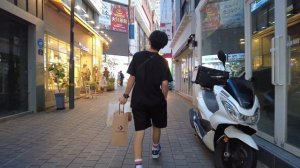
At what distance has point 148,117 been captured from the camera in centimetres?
506

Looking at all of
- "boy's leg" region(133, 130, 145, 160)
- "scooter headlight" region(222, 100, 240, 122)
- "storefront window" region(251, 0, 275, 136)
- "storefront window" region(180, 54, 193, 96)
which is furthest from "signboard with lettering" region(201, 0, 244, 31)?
"boy's leg" region(133, 130, 145, 160)

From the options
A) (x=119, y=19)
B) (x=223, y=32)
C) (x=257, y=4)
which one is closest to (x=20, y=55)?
(x=223, y=32)

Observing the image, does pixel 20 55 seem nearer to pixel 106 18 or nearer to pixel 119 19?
pixel 106 18

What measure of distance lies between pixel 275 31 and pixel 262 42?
84 centimetres

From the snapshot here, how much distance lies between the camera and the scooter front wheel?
15.2 ft

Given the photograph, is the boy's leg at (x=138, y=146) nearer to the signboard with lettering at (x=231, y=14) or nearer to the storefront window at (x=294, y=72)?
the storefront window at (x=294, y=72)

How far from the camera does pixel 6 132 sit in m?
8.01

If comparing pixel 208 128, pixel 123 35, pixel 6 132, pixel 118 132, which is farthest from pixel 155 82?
pixel 123 35

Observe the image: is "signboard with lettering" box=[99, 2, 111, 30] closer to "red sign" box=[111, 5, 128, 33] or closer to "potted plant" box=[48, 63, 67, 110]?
"red sign" box=[111, 5, 128, 33]

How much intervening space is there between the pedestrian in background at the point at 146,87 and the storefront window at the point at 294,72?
180 centimetres

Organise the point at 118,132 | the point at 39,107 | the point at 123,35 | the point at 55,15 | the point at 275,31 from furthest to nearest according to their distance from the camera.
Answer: the point at 123,35, the point at 55,15, the point at 39,107, the point at 275,31, the point at 118,132

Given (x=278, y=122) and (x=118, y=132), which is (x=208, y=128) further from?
(x=118, y=132)

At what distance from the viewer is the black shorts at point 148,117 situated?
16.1ft

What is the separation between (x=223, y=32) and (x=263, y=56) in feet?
20.2
